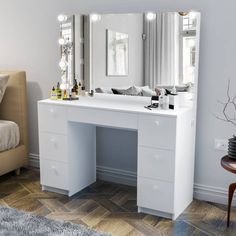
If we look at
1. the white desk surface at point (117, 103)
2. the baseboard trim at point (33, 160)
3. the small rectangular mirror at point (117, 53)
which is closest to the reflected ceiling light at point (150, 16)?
the small rectangular mirror at point (117, 53)

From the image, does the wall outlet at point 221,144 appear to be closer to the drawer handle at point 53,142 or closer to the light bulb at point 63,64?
the drawer handle at point 53,142

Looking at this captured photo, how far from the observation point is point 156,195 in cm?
276

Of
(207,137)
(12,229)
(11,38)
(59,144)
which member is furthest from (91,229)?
(11,38)

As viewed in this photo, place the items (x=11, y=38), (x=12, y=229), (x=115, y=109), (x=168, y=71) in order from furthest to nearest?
(x=11, y=38), (x=168, y=71), (x=115, y=109), (x=12, y=229)

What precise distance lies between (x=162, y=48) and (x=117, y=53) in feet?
1.45

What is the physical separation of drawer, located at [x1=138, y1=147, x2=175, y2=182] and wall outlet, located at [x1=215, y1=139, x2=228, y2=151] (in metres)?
0.53

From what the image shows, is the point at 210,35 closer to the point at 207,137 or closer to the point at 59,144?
the point at 207,137

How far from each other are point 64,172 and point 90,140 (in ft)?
1.39

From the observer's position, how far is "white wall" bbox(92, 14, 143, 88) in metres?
3.07

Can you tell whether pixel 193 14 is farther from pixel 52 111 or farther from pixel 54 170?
pixel 54 170

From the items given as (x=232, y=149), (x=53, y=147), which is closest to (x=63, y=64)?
(x=53, y=147)

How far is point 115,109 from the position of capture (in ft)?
9.18

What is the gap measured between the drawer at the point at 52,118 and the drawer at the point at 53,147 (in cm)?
5

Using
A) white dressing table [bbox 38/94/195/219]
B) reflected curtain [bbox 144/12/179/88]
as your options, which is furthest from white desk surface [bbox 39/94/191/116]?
reflected curtain [bbox 144/12/179/88]
